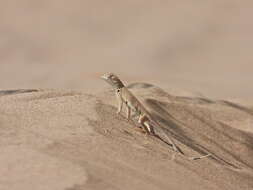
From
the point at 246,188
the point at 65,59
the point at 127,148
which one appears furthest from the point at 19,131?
the point at 65,59

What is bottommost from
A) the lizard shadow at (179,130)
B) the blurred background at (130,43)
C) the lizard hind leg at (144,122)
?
the blurred background at (130,43)

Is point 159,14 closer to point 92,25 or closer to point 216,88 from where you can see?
point 92,25

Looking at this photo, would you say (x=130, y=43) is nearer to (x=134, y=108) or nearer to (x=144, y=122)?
(x=134, y=108)

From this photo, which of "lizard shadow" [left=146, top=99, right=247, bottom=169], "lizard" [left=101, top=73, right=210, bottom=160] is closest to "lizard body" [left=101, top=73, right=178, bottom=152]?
"lizard" [left=101, top=73, right=210, bottom=160]

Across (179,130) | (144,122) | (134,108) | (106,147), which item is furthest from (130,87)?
(106,147)

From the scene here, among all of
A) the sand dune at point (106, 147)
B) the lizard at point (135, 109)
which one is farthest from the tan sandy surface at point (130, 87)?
the lizard at point (135, 109)

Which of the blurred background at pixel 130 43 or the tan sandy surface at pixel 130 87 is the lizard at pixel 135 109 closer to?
the tan sandy surface at pixel 130 87

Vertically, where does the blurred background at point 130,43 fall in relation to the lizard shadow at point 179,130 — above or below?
below
